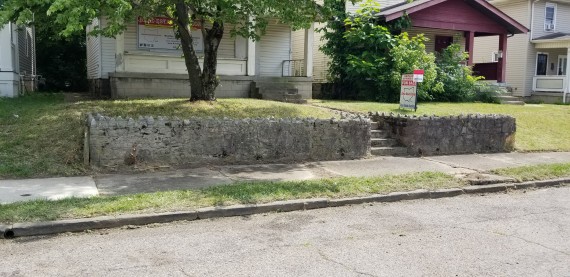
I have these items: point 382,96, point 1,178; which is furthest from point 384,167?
point 382,96

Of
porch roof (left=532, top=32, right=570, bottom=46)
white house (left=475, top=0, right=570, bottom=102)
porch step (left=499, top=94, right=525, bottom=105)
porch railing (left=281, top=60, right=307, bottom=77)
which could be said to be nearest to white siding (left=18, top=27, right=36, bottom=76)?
porch railing (left=281, top=60, right=307, bottom=77)

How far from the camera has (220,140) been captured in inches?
375

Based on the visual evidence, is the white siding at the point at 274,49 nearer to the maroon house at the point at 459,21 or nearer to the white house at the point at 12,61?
the maroon house at the point at 459,21

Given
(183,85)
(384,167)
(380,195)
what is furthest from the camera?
(183,85)

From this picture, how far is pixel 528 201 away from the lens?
773cm

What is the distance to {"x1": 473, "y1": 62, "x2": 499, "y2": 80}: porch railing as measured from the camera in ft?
84.1

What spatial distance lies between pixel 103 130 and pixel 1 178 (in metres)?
1.69

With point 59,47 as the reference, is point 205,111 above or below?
below

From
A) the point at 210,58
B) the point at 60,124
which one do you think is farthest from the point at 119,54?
the point at 60,124

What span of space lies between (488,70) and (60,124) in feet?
72.1

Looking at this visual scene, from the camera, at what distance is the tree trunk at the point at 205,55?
12133 millimetres

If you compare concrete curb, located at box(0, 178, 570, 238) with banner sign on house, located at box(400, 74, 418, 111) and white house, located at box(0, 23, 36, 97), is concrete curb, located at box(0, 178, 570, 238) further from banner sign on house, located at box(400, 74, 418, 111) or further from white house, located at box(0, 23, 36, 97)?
white house, located at box(0, 23, 36, 97)

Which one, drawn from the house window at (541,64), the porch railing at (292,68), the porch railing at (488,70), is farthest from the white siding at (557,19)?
the porch railing at (292,68)

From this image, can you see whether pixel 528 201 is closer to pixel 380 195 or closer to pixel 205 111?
pixel 380 195
